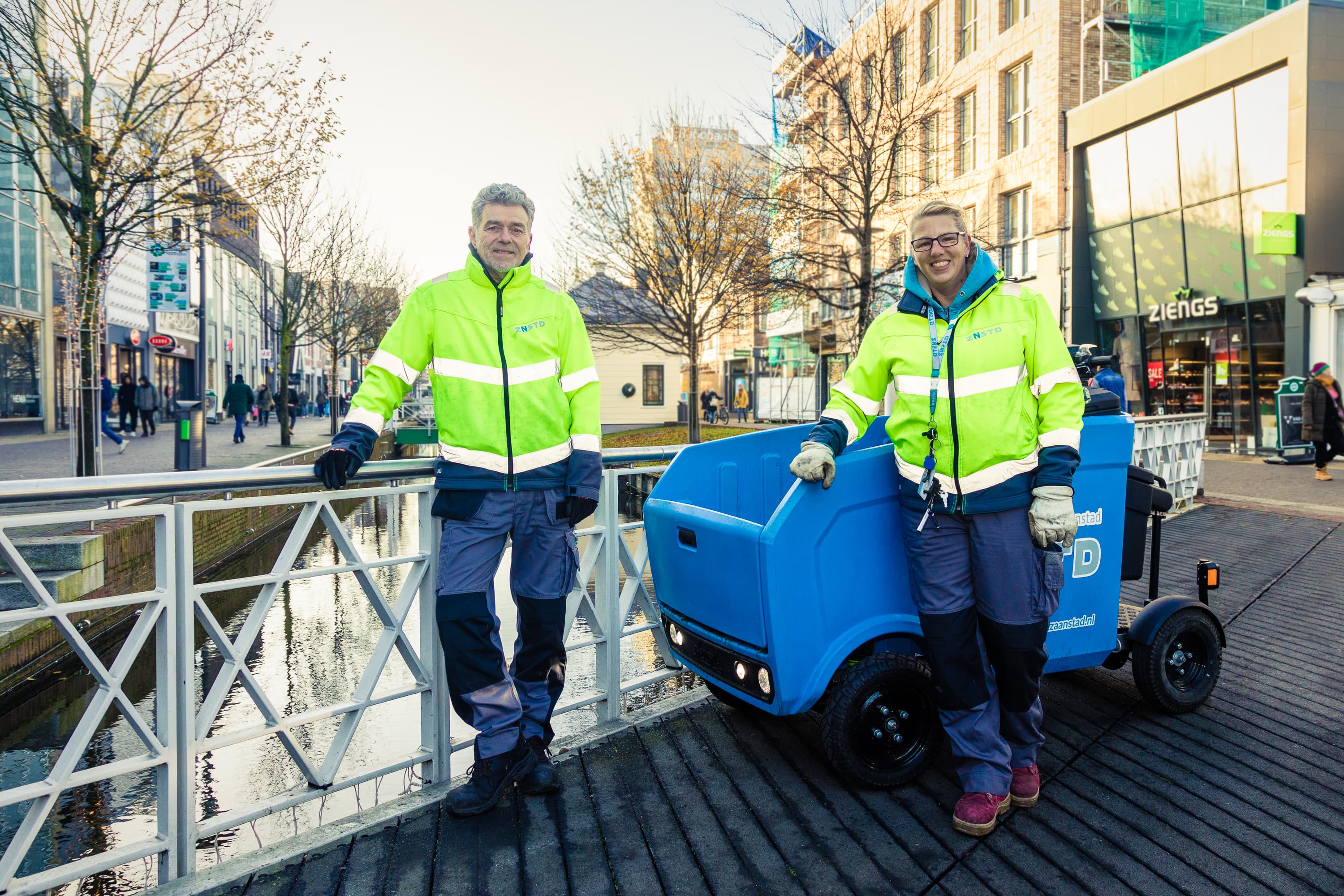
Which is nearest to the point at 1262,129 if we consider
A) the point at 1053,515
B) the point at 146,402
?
the point at 1053,515

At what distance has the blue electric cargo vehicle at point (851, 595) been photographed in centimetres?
282

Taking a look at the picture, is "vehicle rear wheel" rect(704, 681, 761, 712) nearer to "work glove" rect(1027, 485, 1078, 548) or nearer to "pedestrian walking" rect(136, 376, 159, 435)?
"work glove" rect(1027, 485, 1078, 548)

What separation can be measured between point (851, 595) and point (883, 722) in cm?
50

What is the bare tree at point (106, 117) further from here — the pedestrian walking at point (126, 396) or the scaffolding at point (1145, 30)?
the scaffolding at point (1145, 30)

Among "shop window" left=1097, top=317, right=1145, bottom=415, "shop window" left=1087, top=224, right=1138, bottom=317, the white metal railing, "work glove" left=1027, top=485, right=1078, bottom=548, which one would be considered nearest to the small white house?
"shop window" left=1087, top=224, right=1138, bottom=317

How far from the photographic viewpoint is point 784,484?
367 centimetres

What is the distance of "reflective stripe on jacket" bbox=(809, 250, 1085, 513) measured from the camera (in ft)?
8.89

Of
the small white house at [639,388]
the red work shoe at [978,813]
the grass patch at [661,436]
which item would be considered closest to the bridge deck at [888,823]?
the red work shoe at [978,813]

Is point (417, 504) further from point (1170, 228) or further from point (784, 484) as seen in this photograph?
point (1170, 228)

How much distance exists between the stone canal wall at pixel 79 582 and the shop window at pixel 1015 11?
70.8ft

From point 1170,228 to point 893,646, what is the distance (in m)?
19.1

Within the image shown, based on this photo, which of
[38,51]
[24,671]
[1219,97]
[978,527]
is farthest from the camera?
[1219,97]

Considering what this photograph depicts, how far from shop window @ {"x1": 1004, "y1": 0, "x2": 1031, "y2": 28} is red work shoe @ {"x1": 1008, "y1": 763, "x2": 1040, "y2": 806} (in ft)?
76.0

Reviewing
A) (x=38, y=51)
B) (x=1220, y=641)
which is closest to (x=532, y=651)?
(x=1220, y=641)
